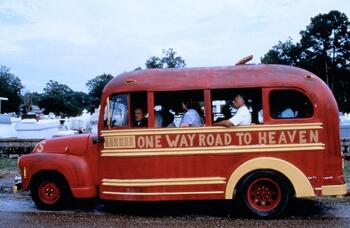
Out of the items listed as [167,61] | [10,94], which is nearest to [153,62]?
[167,61]

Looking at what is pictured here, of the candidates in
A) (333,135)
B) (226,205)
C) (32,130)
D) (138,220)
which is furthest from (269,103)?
(32,130)

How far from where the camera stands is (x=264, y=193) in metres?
7.69

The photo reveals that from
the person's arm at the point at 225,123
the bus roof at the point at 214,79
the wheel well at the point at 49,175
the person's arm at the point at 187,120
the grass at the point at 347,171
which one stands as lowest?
the grass at the point at 347,171

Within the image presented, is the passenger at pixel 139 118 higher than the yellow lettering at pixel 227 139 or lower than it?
higher

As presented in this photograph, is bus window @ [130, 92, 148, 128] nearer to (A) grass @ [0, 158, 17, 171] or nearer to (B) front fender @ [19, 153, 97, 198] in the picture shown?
(B) front fender @ [19, 153, 97, 198]

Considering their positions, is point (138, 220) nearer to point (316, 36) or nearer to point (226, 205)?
point (226, 205)

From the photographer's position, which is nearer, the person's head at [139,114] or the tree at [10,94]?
the person's head at [139,114]

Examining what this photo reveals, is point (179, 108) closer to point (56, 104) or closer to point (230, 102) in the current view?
point (230, 102)

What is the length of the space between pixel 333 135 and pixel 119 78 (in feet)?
11.2

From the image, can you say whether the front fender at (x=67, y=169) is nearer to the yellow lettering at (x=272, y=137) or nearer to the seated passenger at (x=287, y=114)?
the yellow lettering at (x=272, y=137)

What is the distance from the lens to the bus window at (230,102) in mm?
7781

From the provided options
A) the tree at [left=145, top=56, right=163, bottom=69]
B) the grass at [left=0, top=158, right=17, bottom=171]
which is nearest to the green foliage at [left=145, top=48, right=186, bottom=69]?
the tree at [left=145, top=56, right=163, bottom=69]

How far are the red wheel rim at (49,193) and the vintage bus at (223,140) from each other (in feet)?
2.97

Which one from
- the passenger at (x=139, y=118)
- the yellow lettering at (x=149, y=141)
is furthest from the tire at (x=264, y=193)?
the passenger at (x=139, y=118)
